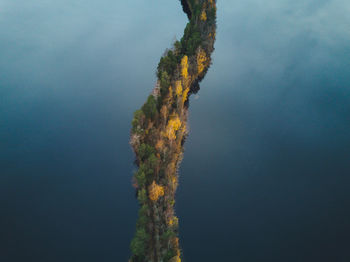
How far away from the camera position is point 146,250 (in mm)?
24641

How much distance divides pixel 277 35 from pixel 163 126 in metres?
38.6

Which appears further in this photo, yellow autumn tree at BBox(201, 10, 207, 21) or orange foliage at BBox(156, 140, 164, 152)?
yellow autumn tree at BBox(201, 10, 207, 21)

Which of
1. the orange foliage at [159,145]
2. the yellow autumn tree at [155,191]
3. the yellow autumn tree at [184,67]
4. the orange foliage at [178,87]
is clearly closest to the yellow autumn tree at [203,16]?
the yellow autumn tree at [184,67]

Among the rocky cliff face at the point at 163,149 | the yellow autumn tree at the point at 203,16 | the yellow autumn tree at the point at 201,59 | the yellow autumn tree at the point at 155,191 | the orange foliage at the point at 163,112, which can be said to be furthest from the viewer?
the yellow autumn tree at the point at 203,16

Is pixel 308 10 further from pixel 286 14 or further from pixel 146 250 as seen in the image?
pixel 146 250

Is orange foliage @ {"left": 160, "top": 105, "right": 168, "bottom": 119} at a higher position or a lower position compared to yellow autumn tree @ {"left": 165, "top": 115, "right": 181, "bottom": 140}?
higher

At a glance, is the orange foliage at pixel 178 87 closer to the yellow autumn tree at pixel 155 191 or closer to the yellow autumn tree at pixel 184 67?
the yellow autumn tree at pixel 184 67

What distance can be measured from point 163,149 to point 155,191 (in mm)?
4733

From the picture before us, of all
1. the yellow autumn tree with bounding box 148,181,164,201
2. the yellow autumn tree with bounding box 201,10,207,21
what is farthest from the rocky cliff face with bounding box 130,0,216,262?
the yellow autumn tree with bounding box 201,10,207,21

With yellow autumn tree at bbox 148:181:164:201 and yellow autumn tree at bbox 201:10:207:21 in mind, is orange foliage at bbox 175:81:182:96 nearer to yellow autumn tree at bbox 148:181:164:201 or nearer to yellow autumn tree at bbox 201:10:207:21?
yellow autumn tree at bbox 148:181:164:201

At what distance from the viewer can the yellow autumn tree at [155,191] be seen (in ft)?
91.2

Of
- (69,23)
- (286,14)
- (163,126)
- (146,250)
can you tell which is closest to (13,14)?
(69,23)

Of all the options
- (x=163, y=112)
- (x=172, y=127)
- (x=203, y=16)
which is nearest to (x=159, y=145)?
(x=172, y=127)

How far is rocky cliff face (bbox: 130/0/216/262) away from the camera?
25.0 metres
